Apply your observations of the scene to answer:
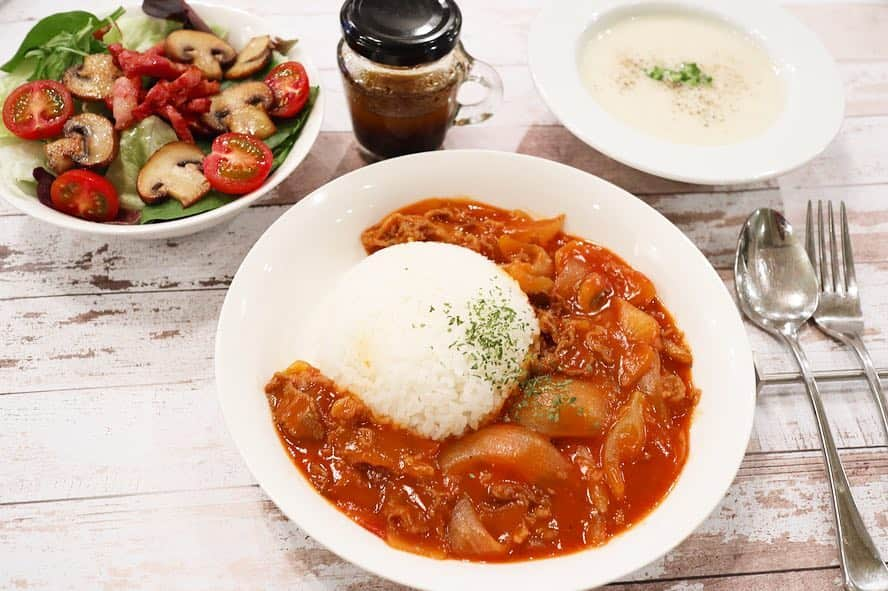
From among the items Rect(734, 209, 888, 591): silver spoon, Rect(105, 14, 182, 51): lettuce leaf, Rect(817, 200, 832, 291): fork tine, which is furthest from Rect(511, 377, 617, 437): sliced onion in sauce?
Rect(105, 14, 182, 51): lettuce leaf

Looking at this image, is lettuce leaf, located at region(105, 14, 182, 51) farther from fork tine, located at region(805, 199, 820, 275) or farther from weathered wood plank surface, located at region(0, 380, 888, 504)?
fork tine, located at region(805, 199, 820, 275)

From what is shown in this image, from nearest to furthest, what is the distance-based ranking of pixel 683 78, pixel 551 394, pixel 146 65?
pixel 551 394, pixel 146 65, pixel 683 78

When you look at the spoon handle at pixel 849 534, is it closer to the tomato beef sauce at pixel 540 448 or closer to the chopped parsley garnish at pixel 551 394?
the tomato beef sauce at pixel 540 448

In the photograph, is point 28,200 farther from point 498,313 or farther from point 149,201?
point 498,313

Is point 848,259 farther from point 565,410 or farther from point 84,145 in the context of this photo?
point 84,145

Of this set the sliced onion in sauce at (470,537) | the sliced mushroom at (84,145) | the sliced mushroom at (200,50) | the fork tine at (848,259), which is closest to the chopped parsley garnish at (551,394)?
the sliced onion in sauce at (470,537)

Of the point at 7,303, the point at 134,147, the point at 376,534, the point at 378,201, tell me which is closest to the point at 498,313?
the point at 378,201

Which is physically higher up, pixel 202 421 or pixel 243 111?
pixel 243 111

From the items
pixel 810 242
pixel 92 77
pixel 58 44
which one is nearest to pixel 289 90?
pixel 92 77
